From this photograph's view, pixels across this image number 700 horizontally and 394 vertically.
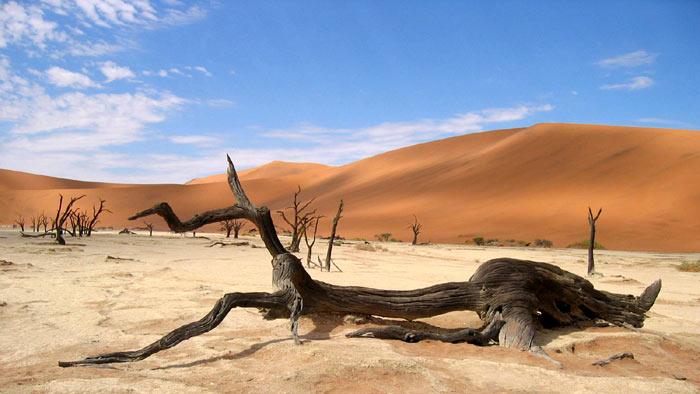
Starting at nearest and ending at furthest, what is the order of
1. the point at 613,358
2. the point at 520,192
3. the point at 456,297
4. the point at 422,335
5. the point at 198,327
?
the point at 198,327
the point at 613,358
the point at 422,335
the point at 456,297
the point at 520,192

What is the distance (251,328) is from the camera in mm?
5105

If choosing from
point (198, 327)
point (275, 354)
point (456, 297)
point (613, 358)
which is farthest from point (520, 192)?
point (198, 327)

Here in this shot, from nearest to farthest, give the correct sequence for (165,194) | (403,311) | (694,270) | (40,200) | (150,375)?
(150,375) < (403,311) < (694,270) < (40,200) < (165,194)

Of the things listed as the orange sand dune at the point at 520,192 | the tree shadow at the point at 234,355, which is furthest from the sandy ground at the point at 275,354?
the orange sand dune at the point at 520,192

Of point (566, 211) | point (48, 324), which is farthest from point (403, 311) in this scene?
point (566, 211)

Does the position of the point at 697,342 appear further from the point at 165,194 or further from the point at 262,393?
the point at 165,194

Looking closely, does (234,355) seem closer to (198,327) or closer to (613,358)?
(198,327)

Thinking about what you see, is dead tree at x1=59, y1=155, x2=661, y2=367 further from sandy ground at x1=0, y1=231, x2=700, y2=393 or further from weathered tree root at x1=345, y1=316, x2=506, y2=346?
sandy ground at x1=0, y1=231, x2=700, y2=393

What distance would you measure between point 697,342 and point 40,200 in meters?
71.3

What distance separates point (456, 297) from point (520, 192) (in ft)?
129

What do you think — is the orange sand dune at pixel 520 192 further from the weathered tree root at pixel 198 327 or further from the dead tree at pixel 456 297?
the weathered tree root at pixel 198 327

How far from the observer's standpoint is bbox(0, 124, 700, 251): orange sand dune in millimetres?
31156

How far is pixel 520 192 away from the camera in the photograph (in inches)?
1657

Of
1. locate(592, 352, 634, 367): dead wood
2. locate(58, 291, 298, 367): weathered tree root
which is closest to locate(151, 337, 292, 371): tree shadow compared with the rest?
locate(58, 291, 298, 367): weathered tree root
